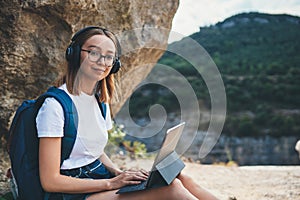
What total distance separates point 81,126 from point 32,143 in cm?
25

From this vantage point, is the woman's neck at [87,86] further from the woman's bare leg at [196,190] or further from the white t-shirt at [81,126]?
the woman's bare leg at [196,190]

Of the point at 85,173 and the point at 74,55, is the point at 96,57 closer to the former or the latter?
the point at 74,55

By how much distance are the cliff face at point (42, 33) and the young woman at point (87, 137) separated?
0.80m

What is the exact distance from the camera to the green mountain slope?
1374cm

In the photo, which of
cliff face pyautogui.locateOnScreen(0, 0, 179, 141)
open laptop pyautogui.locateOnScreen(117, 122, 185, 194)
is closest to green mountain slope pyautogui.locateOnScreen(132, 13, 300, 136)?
cliff face pyautogui.locateOnScreen(0, 0, 179, 141)

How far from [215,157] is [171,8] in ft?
24.8

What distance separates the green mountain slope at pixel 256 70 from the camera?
13.7 metres

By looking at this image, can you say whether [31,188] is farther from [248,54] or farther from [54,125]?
[248,54]

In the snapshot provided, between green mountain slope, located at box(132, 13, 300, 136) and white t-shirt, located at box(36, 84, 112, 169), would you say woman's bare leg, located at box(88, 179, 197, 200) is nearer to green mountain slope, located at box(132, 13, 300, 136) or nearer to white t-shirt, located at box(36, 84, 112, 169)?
white t-shirt, located at box(36, 84, 112, 169)

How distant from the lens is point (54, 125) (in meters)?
1.94

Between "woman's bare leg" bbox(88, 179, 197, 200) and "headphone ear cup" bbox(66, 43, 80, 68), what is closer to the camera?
"woman's bare leg" bbox(88, 179, 197, 200)

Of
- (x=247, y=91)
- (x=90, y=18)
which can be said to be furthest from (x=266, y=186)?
(x=247, y=91)

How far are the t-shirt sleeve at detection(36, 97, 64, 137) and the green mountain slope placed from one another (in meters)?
10.9

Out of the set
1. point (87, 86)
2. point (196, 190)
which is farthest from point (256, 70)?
point (87, 86)
